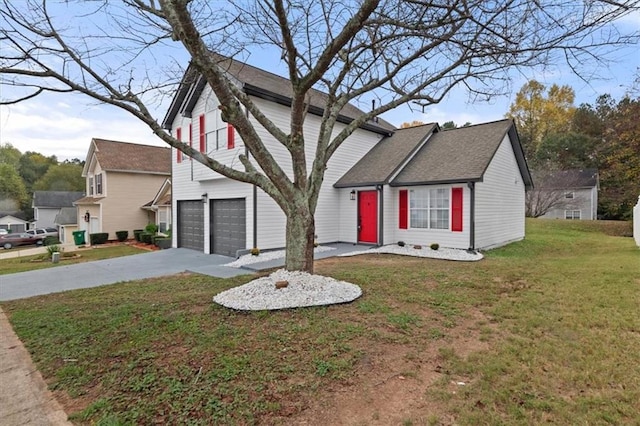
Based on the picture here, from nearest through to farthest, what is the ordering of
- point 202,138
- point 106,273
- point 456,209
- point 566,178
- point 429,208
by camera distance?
point 106,273 < point 456,209 < point 429,208 < point 202,138 < point 566,178

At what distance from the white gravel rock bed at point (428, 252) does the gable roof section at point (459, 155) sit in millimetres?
2421

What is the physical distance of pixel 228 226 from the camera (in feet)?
42.9

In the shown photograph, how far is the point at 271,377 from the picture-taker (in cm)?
337

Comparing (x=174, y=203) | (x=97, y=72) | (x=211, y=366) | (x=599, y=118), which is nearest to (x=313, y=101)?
(x=174, y=203)

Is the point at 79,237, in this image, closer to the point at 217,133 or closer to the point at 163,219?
the point at 163,219

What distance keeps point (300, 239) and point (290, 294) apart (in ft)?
3.47

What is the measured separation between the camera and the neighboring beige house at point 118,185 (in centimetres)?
2244

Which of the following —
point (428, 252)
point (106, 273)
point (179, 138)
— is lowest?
point (106, 273)

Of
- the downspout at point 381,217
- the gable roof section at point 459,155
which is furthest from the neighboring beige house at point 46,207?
the gable roof section at point 459,155

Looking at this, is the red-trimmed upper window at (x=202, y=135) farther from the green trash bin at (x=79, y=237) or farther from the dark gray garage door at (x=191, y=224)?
the green trash bin at (x=79, y=237)

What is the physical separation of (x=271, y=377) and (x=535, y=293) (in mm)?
5531

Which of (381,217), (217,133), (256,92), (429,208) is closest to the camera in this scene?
(256,92)

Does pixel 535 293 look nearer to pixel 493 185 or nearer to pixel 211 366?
pixel 211 366

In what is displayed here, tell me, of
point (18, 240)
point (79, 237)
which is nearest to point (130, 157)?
point (79, 237)
